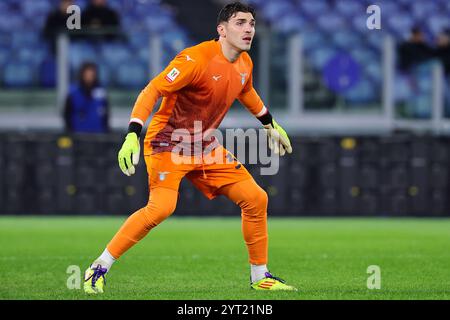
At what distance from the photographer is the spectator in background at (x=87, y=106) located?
53.0ft

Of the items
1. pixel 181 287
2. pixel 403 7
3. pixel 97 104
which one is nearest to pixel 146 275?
pixel 181 287

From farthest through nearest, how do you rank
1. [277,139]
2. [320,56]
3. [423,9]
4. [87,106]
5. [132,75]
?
[423,9] < [320,56] < [132,75] < [87,106] < [277,139]

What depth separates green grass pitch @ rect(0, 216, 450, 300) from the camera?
26.6 ft

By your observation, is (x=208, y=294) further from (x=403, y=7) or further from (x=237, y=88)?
(x=403, y=7)

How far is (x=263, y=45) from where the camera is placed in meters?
16.5

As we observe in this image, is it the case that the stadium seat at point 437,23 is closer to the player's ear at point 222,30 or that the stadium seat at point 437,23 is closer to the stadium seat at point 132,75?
the stadium seat at point 132,75

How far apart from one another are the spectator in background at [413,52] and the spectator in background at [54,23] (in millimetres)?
5607

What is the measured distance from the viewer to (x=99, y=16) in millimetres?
18000

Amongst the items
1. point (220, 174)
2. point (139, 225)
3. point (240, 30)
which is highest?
point (240, 30)

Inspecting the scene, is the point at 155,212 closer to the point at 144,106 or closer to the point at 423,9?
the point at 144,106

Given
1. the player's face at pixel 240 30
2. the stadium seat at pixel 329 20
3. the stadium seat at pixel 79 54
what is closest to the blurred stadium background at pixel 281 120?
the stadium seat at pixel 79 54

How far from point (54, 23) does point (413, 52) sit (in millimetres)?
6011

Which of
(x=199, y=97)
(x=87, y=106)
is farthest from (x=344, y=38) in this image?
(x=199, y=97)

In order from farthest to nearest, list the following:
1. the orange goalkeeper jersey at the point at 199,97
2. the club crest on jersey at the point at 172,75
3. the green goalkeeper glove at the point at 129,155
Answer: the orange goalkeeper jersey at the point at 199,97, the club crest on jersey at the point at 172,75, the green goalkeeper glove at the point at 129,155
